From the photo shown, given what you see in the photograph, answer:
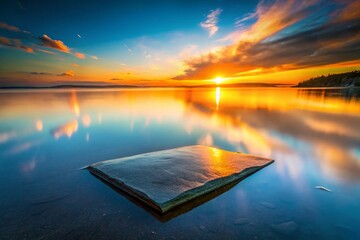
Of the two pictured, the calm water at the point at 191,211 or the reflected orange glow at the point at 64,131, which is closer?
the calm water at the point at 191,211

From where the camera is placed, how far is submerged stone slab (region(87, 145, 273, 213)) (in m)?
3.80

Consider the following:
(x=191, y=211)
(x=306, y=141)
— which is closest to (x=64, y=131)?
(x=191, y=211)

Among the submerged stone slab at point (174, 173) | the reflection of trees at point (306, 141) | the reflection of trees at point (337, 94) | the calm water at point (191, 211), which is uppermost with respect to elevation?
the reflection of trees at point (337, 94)

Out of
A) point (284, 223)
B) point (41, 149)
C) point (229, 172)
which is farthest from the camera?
point (41, 149)

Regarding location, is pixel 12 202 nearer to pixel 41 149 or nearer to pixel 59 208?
pixel 59 208

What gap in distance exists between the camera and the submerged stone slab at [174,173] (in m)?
3.80

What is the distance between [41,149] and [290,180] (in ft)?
29.2

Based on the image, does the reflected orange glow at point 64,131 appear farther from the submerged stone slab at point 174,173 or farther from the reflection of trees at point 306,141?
the reflection of trees at point 306,141

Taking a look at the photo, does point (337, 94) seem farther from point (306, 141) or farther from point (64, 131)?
point (64, 131)

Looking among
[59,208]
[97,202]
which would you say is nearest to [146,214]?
[97,202]

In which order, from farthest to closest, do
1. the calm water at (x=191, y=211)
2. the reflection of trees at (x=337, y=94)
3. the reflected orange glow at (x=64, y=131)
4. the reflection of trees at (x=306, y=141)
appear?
1. the reflection of trees at (x=337, y=94)
2. the reflected orange glow at (x=64, y=131)
3. the reflection of trees at (x=306, y=141)
4. the calm water at (x=191, y=211)

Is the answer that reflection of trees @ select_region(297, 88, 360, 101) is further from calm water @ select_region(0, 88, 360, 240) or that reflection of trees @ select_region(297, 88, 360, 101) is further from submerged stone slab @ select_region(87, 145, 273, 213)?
submerged stone slab @ select_region(87, 145, 273, 213)

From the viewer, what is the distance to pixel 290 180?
5000 mm

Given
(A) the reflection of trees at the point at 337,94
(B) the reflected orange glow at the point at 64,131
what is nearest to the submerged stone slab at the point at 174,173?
(B) the reflected orange glow at the point at 64,131
